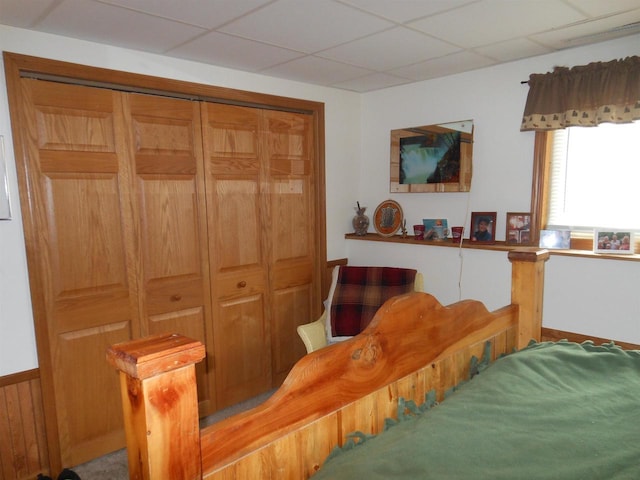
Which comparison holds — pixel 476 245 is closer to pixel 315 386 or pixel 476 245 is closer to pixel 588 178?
pixel 588 178

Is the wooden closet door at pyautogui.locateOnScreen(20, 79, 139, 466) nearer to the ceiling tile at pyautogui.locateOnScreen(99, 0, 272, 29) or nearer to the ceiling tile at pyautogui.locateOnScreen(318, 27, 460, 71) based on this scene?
the ceiling tile at pyautogui.locateOnScreen(99, 0, 272, 29)

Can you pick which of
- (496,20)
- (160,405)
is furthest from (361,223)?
(160,405)

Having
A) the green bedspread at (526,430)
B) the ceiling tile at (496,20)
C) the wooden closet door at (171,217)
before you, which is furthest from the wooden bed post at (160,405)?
the ceiling tile at (496,20)

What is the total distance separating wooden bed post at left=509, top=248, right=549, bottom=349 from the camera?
1823 millimetres

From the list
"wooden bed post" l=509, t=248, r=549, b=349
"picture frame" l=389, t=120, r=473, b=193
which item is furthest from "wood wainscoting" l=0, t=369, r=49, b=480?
"picture frame" l=389, t=120, r=473, b=193

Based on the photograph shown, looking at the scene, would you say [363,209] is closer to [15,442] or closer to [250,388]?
[250,388]

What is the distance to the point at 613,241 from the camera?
2379 millimetres

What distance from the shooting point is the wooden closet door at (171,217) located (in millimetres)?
2438

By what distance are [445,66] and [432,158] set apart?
0.63 m

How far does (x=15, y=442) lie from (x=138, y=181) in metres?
1.45

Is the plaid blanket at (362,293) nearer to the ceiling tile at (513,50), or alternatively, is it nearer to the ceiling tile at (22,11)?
the ceiling tile at (513,50)

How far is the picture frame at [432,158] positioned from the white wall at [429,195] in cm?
6

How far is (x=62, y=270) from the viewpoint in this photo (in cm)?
221

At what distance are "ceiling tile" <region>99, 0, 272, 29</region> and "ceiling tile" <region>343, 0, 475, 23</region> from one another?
17.0 inches
